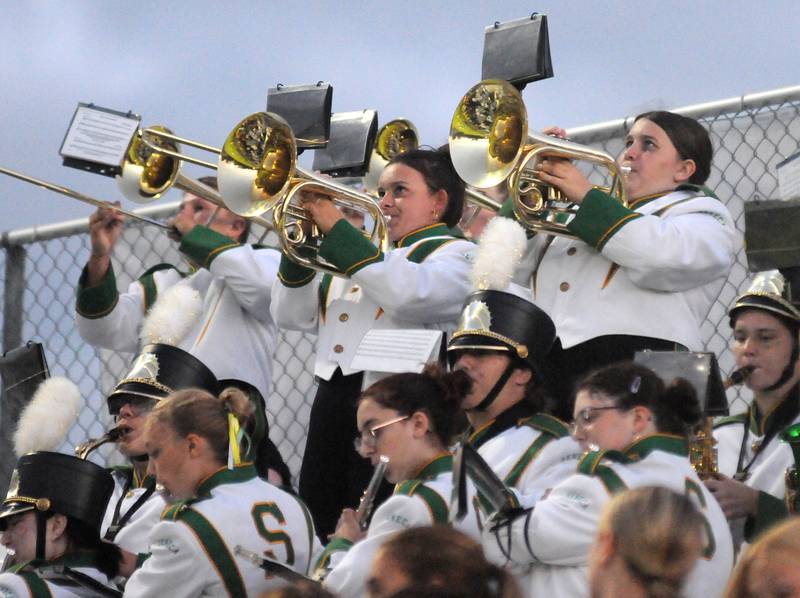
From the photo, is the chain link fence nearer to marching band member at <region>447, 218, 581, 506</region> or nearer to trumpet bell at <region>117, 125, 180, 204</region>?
trumpet bell at <region>117, 125, 180, 204</region>

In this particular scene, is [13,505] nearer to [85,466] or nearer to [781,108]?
[85,466]

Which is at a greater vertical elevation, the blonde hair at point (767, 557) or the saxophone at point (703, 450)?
the blonde hair at point (767, 557)

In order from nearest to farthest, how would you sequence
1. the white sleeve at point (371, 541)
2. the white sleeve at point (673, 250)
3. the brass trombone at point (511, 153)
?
1. the white sleeve at point (371, 541)
2. the white sleeve at point (673, 250)
3. the brass trombone at point (511, 153)

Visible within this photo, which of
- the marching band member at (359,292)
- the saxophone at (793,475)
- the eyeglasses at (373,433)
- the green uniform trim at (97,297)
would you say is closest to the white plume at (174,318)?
the green uniform trim at (97,297)

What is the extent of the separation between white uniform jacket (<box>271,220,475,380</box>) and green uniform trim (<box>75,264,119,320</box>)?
1.02 meters

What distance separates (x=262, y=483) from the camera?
542cm

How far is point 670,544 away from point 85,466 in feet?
9.82

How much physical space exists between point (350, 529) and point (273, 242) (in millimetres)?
3255

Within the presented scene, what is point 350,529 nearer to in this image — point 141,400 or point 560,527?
point 560,527

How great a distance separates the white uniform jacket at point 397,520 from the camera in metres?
4.71

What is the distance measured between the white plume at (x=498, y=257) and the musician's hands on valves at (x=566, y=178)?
228mm

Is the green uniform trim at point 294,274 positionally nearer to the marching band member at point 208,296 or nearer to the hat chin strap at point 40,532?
the marching band member at point 208,296

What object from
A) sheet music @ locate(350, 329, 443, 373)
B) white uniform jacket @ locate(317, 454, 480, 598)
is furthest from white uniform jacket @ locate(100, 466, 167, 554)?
white uniform jacket @ locate(317, 454, 480, 598)

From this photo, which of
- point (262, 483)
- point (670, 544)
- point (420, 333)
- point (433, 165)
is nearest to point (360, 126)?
point (433, 165)
